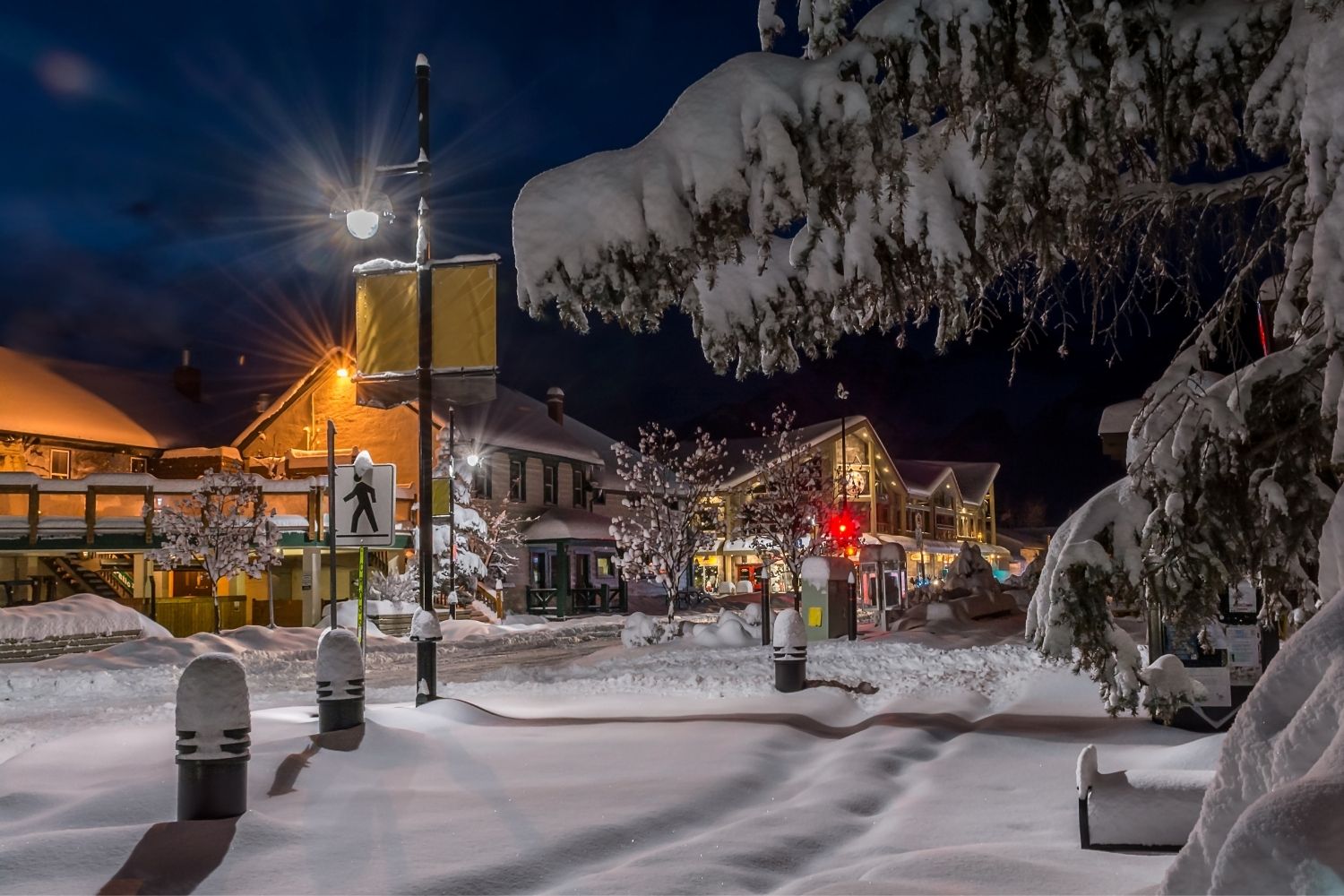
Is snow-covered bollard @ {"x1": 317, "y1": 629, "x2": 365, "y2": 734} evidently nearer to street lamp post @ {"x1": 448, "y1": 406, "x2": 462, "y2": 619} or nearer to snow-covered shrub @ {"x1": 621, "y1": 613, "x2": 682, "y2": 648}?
snow-covered shrub @ {"x1": 621, "y1": 613, "x2": 682, "y2": 648}

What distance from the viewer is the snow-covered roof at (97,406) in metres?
37.1

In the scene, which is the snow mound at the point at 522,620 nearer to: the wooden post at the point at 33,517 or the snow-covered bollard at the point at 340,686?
the wooden post at the point at 33,517

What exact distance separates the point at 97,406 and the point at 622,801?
38.0 metres

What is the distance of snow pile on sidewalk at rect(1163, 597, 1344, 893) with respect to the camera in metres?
2.52

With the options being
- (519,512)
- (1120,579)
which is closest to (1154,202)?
(1120,579)

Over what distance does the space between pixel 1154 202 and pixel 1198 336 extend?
27.4 inches

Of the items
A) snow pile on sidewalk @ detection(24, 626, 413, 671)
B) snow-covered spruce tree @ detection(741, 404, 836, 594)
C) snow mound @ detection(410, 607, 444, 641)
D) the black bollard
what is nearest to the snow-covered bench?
snow mound @ detection(410, 607, 444, 641)

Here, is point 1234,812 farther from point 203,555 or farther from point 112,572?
point 112,572

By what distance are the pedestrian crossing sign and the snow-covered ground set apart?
6.20ft

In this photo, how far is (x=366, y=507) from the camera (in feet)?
39.4

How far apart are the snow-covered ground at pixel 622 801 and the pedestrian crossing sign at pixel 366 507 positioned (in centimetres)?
189

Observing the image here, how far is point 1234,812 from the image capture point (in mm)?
3205

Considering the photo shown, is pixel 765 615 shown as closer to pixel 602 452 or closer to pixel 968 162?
pixel 968 162

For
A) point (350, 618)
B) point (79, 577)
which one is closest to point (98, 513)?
point (79, 577)
